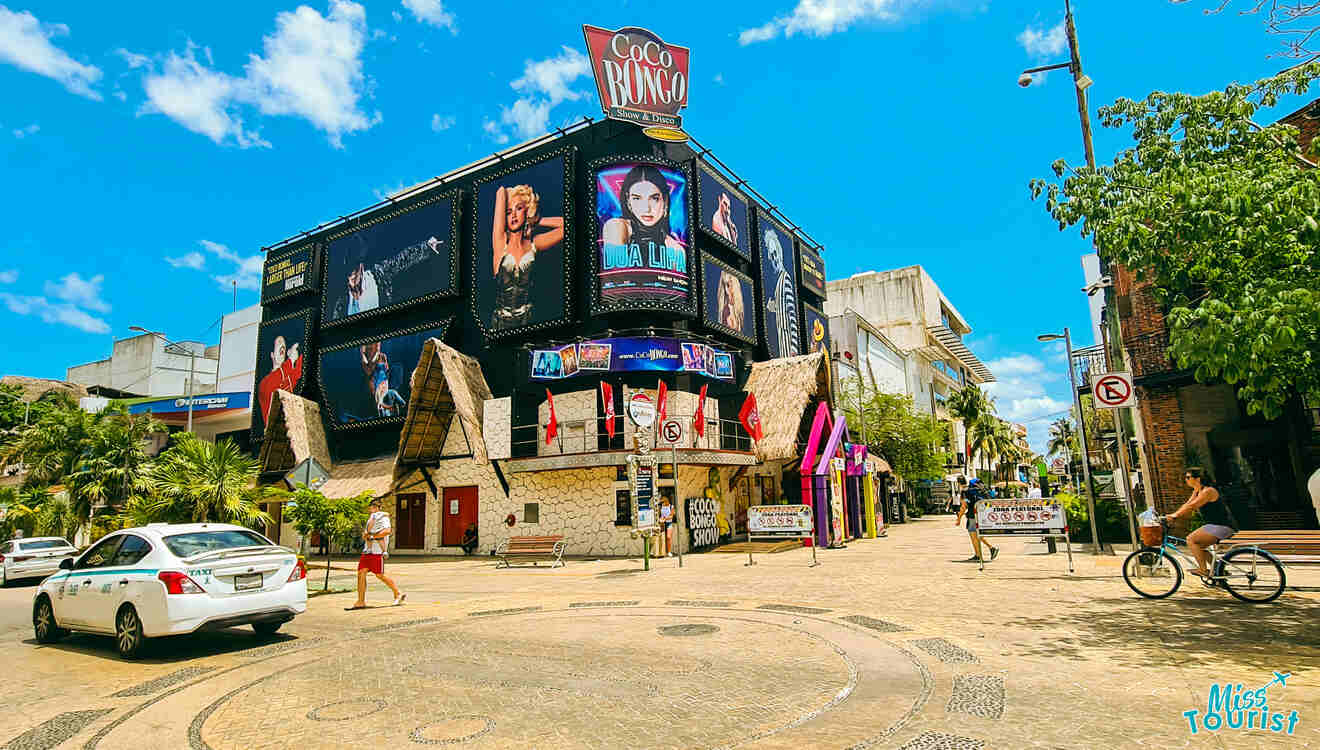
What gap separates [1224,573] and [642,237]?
19381mm

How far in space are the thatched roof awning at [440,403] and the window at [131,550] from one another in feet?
52.8

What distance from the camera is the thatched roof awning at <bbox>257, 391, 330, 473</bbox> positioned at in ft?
100

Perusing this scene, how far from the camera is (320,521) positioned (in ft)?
50.0

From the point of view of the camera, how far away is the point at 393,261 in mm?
31547

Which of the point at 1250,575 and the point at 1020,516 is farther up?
the point at 1020,516

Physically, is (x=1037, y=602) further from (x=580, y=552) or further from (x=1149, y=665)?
(x=580, y=552)

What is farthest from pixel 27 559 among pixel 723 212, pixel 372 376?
pixel 723 212

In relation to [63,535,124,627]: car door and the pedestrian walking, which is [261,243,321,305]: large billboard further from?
the pedestrian walking

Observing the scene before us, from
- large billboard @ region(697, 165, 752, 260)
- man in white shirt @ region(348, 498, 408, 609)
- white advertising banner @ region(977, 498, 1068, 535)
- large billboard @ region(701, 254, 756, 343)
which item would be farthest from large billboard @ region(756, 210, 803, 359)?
man in white shirt @ region(348, 498, 408, 609)

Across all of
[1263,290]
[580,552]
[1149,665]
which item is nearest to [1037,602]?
[1149,665]

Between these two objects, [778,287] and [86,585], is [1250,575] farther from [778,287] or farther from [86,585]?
[778,287]

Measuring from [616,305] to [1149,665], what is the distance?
64.6 ft

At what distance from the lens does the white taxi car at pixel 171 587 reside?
8000mm

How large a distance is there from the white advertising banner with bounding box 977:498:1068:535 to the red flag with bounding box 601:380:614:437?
1167cm
